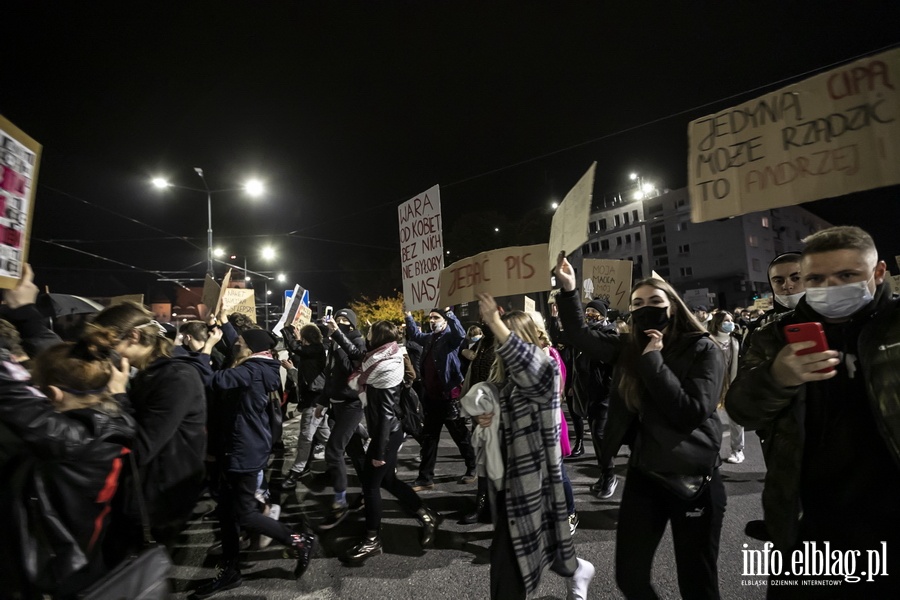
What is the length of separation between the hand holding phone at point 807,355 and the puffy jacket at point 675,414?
71 cm

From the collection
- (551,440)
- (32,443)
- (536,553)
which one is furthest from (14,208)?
(536,553)

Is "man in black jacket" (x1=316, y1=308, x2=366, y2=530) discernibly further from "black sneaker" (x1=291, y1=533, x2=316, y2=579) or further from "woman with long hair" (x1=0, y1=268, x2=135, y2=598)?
"woman with long hair" (x1=0, y1=268, x2=135, y2=598)

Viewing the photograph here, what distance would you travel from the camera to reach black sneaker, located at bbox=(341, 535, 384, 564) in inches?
156

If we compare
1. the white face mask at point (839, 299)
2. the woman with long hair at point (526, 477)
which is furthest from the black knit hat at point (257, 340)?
the white face mask at point (839, 299)

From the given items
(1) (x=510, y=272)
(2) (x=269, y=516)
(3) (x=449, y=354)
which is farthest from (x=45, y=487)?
(3) (x=449, y=354)

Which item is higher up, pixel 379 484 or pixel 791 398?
pixel 791 398

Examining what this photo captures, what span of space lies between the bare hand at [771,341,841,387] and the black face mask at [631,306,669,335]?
3.27 ft

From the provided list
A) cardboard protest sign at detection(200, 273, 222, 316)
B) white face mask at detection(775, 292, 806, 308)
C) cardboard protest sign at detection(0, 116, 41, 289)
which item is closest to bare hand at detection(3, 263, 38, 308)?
cardboard protest sign at detection(0, 116, 41, 289)

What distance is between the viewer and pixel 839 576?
1.78m

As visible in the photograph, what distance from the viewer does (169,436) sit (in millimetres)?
2684

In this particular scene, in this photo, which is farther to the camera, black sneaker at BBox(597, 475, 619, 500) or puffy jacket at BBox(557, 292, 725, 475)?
black sneaker at BBox(597, 475, 619, 500)

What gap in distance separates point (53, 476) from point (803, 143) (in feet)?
13.5

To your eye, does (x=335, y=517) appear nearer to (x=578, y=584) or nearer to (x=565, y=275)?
(x=578, y=584)

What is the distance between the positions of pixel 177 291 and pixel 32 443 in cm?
4275
